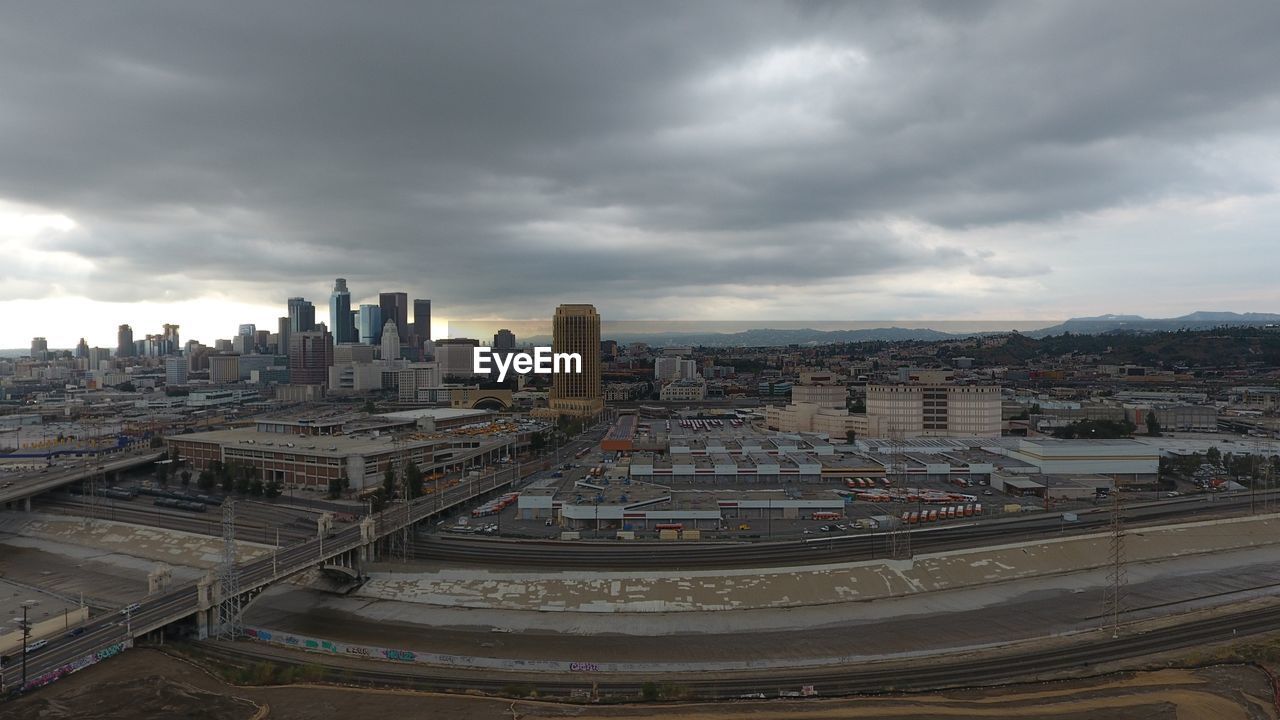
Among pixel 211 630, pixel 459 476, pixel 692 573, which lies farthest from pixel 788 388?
pixel 211 630

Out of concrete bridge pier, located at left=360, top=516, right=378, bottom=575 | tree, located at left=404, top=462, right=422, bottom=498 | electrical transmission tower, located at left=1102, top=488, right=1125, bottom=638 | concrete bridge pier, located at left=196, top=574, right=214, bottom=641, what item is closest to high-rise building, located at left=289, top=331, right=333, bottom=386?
tree, located at left=404, top=462, right=422, bottom=498

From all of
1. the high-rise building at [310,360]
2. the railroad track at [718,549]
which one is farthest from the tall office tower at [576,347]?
the high-rise building at [310,360]

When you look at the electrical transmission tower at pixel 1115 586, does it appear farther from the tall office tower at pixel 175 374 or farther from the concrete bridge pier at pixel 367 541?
the tall office tower at pixel 175 374

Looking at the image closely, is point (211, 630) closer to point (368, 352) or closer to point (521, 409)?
point (521, 409)

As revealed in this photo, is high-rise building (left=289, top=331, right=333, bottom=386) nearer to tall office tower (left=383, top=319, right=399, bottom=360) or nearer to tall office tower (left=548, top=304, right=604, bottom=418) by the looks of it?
tall office tower (left=383, top=319, right=399, bottom=360)

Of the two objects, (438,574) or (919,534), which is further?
(919,534)
